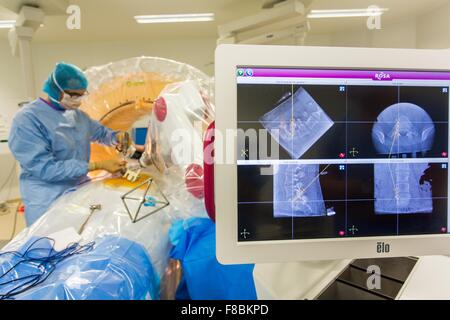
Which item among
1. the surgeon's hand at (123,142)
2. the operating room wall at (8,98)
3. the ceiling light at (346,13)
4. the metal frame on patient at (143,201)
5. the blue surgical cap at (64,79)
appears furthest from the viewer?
the operating room wall at (8,98)

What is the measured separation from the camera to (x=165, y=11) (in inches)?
138

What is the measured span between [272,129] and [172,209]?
0.76 meters

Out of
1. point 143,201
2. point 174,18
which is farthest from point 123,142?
point 174,18

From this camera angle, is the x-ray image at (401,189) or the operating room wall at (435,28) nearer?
the x-ray image at (401,189)

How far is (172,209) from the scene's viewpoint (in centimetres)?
117

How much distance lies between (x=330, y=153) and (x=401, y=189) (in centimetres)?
16

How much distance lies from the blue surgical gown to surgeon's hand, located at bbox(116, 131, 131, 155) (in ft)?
0.72

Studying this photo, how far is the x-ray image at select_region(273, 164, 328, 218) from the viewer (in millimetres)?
528

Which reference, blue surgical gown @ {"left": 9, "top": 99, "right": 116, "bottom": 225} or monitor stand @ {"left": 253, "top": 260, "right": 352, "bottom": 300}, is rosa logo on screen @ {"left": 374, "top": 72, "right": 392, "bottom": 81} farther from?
blue surgical gown @ {"left": 9, "top": 99, "right": 116, "bottom": 225}

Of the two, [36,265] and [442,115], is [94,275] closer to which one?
[36,265]

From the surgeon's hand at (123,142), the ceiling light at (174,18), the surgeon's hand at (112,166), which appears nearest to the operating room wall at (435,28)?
the ceiling light at (174,18)

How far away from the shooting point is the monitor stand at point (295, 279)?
23.6 inches

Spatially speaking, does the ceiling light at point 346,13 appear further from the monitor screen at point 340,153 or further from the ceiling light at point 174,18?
the monitor screen at point 340,153

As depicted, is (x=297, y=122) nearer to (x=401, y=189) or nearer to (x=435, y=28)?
(x=401, y=189)
